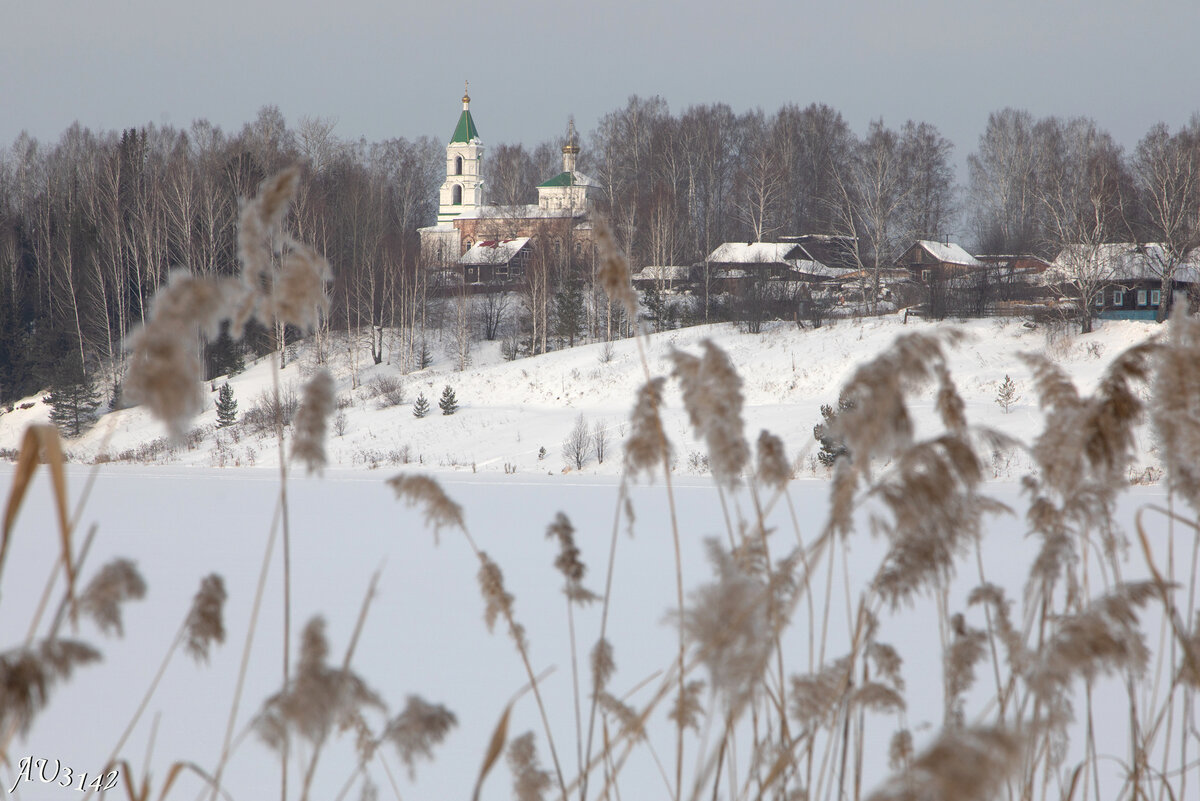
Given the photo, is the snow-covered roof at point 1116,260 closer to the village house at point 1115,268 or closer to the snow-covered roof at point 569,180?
the village house at point 1115,268

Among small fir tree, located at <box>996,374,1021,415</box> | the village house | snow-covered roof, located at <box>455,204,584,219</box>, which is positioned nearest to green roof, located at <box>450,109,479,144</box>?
snow-covered roof, located at <box>455,204,584,219</box>

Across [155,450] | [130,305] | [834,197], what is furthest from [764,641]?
[834,197]

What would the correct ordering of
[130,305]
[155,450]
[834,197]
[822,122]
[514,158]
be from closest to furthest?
[155,450] < [130,305] < [834,197] < [822,122] < [514,158]

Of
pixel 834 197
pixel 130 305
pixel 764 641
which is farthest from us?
pixel 834 197

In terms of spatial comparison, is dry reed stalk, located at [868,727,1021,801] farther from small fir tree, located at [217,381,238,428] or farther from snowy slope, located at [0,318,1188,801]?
small fir tree, located at [217,381,238,428]

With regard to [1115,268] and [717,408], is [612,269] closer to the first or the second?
[717,408]

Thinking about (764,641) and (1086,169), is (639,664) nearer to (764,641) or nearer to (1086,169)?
(764,641)

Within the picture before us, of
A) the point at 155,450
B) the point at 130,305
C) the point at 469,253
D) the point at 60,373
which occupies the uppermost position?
the point at 469,253

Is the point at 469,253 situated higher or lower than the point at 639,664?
higher

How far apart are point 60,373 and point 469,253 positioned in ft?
63.2

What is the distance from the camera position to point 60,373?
2311cm

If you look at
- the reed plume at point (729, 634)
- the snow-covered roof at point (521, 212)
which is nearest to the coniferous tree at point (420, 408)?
the snow-covered roof at point (521, 212)

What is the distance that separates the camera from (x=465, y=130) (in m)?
45.6

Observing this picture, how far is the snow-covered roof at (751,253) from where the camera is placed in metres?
32.7
